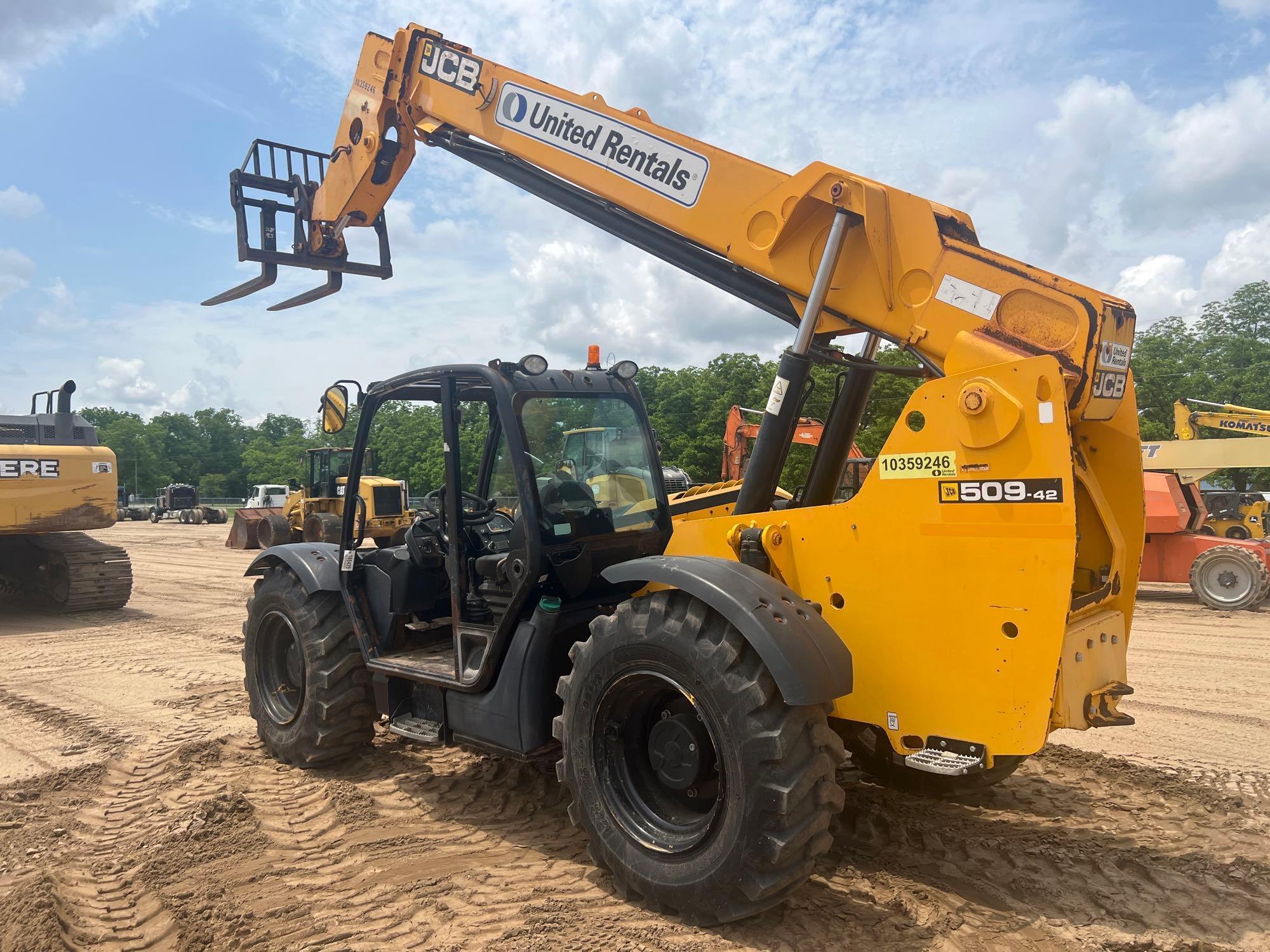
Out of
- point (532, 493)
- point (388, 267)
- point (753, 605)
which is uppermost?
point (388, 267)

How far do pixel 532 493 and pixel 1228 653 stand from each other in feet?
27.4

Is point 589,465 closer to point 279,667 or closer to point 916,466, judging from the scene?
point 916,466

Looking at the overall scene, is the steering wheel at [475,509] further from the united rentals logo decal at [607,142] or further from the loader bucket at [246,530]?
the loader bucket at [246,530]

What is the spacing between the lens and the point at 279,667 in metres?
5.83

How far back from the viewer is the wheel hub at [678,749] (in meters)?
3.57

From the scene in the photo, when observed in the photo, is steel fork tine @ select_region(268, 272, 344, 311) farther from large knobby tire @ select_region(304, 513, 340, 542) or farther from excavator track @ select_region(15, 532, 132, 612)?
large knobby tire @ select_region(304, 513, 340, 542)

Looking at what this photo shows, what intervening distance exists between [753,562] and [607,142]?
2.54m

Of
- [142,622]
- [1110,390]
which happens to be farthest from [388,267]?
[142,622]

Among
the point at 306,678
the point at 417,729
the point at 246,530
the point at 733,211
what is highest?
the point at 733,211

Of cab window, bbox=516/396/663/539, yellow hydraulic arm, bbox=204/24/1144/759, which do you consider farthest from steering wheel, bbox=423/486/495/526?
yellow hydraulic arm, bbox=204/24/1144/759

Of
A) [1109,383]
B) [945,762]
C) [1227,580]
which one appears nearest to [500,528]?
[945,762]

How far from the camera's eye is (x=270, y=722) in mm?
5629

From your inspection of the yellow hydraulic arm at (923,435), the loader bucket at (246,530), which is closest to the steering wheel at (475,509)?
the yellow hydraulic arm at (923,435)

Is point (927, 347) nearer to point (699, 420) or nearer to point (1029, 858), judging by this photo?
point (1029, 858)
